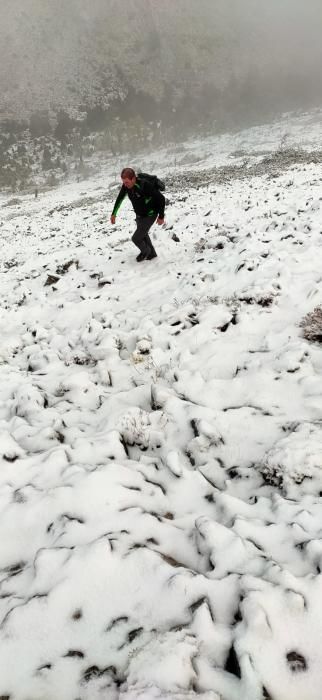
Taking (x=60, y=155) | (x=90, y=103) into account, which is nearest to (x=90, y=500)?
(x=60, y=155)

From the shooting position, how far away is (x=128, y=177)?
7.90 m

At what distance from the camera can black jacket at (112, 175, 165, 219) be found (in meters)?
8.31

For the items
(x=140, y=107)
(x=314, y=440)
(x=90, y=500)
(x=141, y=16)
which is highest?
(x=141, y=16)

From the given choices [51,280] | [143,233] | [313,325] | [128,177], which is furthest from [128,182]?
[313,325]

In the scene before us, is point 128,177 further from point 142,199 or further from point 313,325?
point 313,325

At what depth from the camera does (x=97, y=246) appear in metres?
12.4

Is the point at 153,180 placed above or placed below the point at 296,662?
above

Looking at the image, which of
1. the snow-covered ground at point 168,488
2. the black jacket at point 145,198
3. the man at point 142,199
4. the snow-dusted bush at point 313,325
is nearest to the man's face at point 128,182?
the man at point 142,199

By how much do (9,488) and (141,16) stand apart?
98.0 meters

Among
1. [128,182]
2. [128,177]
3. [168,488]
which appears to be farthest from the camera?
[128,182]

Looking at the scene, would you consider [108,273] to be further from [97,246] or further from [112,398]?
[112,398]

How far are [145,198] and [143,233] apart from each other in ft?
2.70

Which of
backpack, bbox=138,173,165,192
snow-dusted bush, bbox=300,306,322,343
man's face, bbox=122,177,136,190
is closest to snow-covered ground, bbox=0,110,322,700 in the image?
snow-dusted bush, bbox=300,306,322,343

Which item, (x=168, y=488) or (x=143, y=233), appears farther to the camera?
(x=143, y=233)
